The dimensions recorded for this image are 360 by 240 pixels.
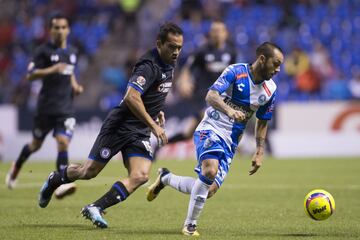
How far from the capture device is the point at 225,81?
791 centimetres

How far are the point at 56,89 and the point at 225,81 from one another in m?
4.91

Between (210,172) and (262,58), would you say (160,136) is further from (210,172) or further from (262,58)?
(262,58)

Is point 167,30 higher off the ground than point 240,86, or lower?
higher

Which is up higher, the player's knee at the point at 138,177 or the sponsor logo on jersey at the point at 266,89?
the sponsor logo on jersey at the point at 266,89

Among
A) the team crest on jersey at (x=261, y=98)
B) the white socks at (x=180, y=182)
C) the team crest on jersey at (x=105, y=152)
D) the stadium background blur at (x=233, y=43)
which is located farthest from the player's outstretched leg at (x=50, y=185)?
the stadium background blur at (x=233, y=43)

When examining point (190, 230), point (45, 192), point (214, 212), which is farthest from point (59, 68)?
point (190, 230)

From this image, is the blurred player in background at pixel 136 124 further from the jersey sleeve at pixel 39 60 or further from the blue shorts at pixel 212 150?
the jersey sleeve at pixel 39 60

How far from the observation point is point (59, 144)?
1180 cm

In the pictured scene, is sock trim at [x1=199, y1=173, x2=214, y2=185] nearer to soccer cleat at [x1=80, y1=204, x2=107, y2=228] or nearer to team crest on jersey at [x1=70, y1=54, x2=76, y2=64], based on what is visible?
soccer cleat at [x1=80, y1=204, x2=107, y2=228]

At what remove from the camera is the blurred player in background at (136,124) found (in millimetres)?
7812

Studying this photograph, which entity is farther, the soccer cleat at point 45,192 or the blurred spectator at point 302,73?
the blurred spectator at point 302,73

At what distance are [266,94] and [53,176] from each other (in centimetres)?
248

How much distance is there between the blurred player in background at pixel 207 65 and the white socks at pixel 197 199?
667 centimetres

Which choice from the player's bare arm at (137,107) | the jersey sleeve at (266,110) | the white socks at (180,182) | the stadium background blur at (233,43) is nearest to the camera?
the player's bare arm at (137,107)
